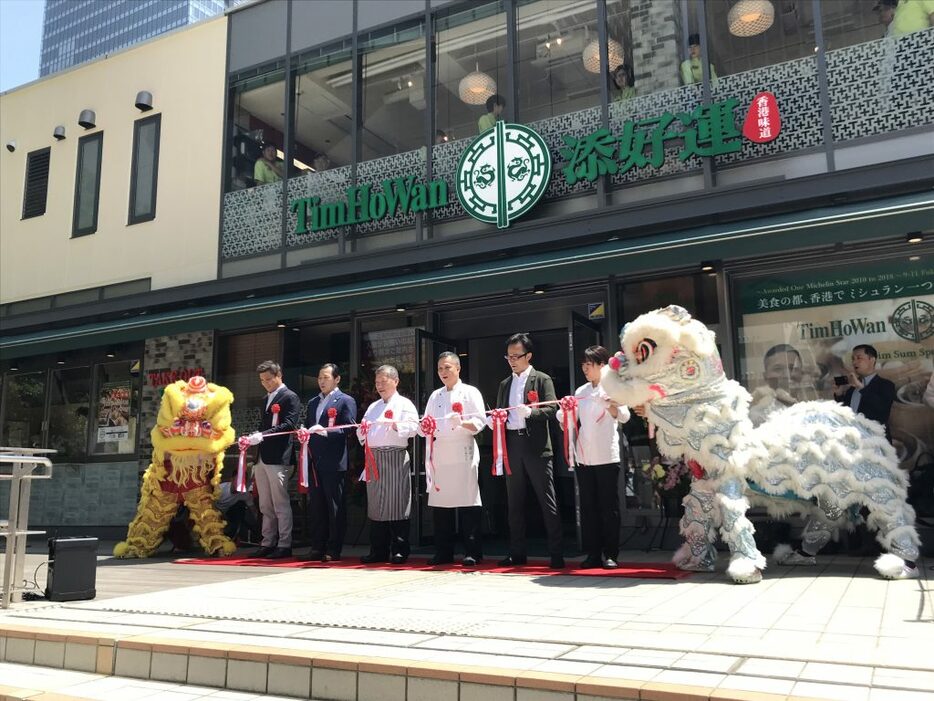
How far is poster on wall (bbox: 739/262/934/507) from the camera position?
6.41m

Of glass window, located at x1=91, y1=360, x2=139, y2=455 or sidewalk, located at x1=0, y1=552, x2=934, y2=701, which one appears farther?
glass window, located at x1=91, y1=360, x2=139, y2=455

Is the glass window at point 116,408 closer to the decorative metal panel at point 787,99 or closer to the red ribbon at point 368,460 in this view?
the red ribbon at point 368,460

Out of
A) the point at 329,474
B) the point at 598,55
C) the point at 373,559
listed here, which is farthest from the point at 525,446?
the point at 598,55

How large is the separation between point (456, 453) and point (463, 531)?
2.25ft

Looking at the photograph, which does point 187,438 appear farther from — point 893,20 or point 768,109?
point 893,20

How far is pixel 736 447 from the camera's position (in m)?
5.04

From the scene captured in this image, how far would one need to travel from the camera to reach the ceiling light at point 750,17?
8.18 metres

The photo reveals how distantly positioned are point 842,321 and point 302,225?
6408mm

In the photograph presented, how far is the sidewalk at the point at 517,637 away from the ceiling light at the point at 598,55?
5453 millimetres

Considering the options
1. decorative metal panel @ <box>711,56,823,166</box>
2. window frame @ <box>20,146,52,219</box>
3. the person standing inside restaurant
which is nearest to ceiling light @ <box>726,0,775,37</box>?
decorative metal panel @ <box>711,56,823,166</box>

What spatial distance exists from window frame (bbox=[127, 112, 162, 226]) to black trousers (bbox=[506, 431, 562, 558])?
771 centimetres

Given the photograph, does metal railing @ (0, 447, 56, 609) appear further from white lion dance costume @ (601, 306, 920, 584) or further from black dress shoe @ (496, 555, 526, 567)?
white lion dance costume @ (601, 306, 920, 584)

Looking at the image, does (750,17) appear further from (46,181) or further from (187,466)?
(46,181)

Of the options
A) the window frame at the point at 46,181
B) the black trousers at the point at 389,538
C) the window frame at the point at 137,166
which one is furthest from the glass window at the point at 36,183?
the black trousers at the point at 389,538
